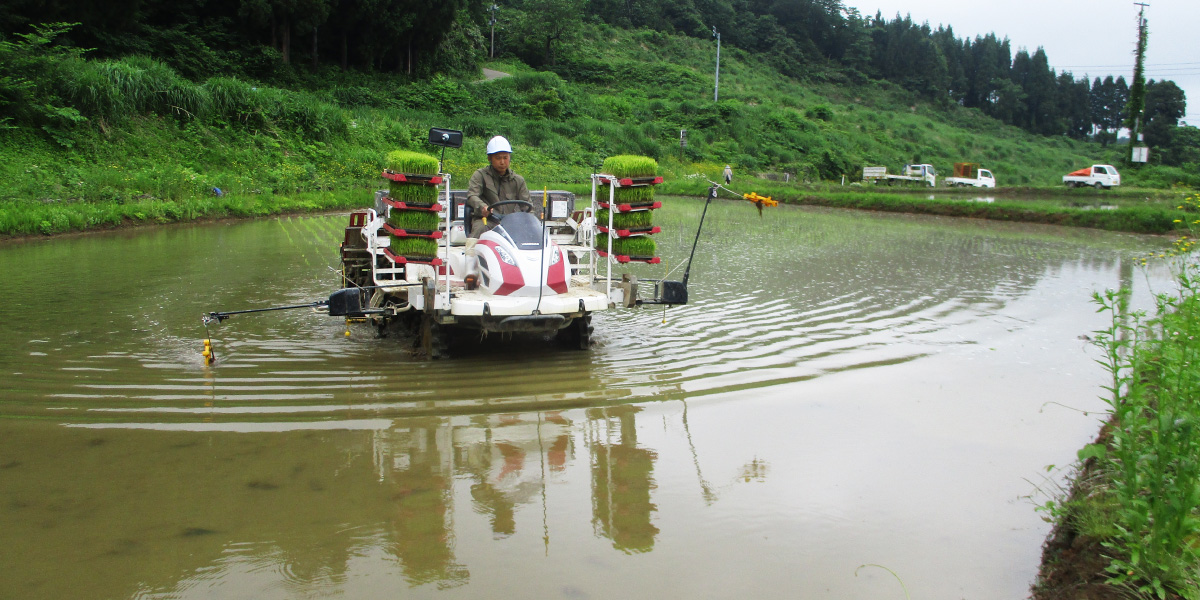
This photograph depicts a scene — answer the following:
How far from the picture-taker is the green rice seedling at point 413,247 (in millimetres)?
7879

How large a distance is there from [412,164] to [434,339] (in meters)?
1.77

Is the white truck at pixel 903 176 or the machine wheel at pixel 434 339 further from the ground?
the white truck at pixel 903 176

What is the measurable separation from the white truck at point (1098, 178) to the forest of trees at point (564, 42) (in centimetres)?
2528

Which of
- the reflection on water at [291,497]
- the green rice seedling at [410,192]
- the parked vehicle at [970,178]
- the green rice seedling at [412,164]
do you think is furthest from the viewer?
the parked vehicle at [970,178]

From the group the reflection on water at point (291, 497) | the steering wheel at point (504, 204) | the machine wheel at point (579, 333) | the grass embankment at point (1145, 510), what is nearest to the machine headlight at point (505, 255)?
the steering wheel at point (504, 204)

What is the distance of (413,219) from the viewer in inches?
307

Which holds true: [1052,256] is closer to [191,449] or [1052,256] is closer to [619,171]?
[619,171]

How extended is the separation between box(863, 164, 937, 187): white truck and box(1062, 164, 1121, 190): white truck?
7.05 meters

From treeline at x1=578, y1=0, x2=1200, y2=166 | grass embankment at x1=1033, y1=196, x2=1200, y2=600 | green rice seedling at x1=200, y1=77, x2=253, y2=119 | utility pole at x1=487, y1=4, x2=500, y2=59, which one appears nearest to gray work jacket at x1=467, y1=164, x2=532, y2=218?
grass embankment at x1=1033, y1=196, x2=1200, y2=600

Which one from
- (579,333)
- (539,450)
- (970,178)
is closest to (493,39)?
(970,178)

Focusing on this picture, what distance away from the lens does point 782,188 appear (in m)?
37.1

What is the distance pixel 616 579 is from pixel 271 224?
1933 centimetres

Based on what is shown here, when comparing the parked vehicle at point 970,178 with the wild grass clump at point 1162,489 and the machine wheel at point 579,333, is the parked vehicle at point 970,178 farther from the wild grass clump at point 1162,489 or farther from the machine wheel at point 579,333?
the wild grass clump at point 1162,489

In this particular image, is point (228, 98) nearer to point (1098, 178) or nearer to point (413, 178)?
point (413, 178)
